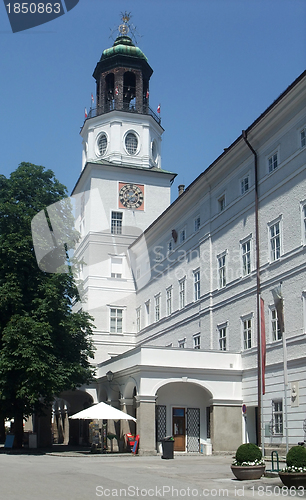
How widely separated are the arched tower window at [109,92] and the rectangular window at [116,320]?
18.7 m

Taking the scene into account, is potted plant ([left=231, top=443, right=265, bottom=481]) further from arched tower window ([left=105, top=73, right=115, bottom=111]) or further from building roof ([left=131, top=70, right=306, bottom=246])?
arched tower window ([left=105, top=73, right=115, bottom=111])

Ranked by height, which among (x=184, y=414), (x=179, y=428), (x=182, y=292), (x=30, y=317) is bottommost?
(x=179, y=428)

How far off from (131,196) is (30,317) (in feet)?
80.8

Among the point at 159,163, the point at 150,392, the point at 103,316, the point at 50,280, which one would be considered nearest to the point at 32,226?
the point at 50,280

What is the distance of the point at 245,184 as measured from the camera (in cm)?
3312

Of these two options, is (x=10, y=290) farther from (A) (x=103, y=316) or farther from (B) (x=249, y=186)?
(A) (x=103, y=316)

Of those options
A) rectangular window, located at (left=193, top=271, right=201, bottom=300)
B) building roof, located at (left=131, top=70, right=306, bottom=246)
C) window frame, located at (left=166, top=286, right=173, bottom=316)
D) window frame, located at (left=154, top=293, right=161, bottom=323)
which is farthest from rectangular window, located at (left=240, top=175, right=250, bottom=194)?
window frame, located at (left=154, top=293, right=161, bottom=323)

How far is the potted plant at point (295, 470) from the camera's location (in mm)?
14859

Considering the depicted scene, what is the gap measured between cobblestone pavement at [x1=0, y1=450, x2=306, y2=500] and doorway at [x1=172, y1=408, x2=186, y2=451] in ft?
35.3

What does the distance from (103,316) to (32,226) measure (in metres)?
19.1

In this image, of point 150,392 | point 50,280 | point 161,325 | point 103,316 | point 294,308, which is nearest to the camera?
point 294,308

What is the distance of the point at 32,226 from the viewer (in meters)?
34.3

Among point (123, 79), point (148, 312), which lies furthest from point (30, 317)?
point (123, 79)

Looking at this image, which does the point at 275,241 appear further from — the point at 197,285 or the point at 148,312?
the point at 148,312
